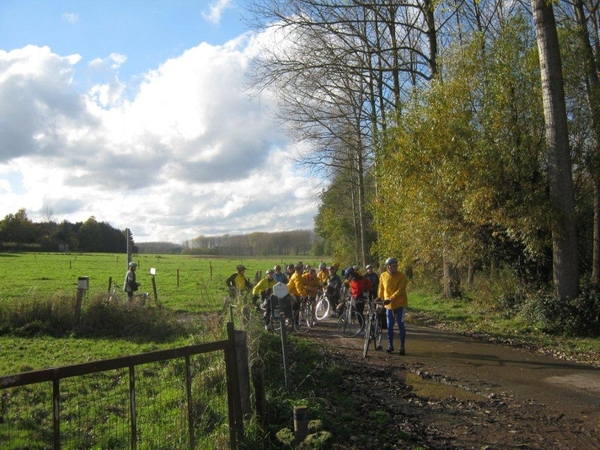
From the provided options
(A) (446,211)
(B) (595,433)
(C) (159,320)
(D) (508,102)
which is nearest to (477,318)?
(A) (446,211)

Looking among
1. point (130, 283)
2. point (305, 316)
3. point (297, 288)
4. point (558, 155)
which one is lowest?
point (305, 316)

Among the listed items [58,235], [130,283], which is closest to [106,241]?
[58,235]

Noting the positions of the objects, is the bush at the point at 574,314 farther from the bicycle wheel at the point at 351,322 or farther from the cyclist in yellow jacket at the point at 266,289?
the cyclist in yellow jacket at the point at 266,289

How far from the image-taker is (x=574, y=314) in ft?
42.0

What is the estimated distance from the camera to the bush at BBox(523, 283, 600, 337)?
495 inches

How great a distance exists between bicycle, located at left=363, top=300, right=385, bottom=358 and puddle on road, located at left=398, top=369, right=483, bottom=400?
2075 mm

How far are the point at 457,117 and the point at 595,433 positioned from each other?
35.6 feet

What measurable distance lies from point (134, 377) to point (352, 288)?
10135mm

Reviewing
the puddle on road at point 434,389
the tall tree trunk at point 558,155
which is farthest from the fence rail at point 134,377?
the tall tree trunk at point 558,155

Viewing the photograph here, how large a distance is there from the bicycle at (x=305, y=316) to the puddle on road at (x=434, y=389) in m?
6.62

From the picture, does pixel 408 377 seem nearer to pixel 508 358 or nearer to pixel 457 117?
pixel 508 358

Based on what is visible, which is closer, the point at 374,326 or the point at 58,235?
the point at 374,326

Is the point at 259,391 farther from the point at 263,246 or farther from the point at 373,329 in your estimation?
the point at 263,246

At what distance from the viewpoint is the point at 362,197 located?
31172 millimetres
